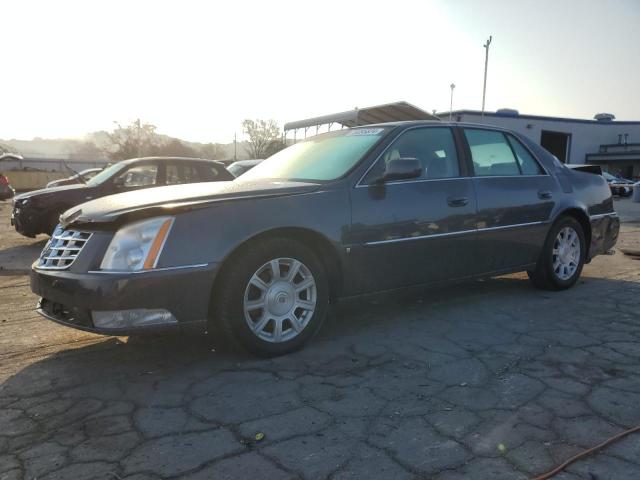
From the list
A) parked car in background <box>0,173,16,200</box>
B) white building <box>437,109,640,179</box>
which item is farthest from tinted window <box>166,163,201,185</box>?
white building <box>437,109,640,179</box>

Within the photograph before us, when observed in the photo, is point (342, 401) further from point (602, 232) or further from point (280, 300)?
point (602, 232)

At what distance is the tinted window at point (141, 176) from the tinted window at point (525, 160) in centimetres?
537

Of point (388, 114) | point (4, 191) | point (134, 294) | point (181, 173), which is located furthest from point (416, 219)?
point (4, 191)

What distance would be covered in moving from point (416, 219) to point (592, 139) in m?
44.9

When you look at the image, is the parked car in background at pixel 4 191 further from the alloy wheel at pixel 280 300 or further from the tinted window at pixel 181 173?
the alloy wheel at pixel 280 300

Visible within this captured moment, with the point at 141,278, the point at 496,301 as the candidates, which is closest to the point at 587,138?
the point at 496,301

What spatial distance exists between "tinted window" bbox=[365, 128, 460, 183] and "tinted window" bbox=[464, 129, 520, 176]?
236mm

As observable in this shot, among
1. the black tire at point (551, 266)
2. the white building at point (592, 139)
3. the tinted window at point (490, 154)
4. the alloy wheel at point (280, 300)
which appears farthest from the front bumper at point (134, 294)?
the white building at point (592, 139)

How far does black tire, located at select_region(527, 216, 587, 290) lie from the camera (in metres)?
4.96

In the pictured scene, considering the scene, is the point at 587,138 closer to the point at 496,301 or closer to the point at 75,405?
the point at 496,301

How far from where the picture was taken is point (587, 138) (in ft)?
138

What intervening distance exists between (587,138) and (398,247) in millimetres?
44475

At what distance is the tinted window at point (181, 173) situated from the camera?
321 inches

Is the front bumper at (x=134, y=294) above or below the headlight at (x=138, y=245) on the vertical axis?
below
